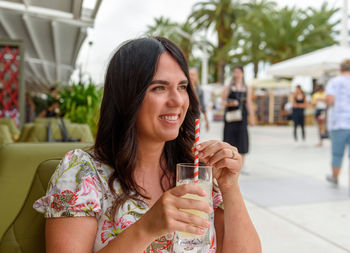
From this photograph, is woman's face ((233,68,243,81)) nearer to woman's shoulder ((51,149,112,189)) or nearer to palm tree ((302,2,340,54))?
woman's shoulder ((51,149,112,189))

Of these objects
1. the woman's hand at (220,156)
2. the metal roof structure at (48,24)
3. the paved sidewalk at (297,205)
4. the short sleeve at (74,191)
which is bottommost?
the paved sidewalk at (297,205)

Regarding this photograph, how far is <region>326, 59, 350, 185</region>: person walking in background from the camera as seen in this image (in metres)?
4.78

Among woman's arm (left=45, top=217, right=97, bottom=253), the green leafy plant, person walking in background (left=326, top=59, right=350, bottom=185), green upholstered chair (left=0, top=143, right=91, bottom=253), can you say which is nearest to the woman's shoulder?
woman's arm (left=45, top=217, right=97, bottom=253)

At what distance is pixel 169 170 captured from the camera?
4.86 feet

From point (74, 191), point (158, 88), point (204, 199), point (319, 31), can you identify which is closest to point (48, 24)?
point (158, 88)

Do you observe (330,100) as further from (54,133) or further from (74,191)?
(74,191)

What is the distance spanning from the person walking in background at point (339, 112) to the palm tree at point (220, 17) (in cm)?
1841

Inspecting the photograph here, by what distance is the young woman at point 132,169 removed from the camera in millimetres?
1119

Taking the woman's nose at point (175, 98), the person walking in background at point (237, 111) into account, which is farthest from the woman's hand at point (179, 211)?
the person walking in background at point (237, 111)

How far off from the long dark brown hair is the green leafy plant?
129 inches

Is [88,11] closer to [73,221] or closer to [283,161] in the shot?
[283,161]

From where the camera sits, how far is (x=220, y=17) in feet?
75.9

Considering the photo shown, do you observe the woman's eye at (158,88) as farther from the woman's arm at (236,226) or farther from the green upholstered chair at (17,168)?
the green upholstered chair at (17,168)

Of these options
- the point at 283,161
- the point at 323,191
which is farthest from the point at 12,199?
the point at 283,161
